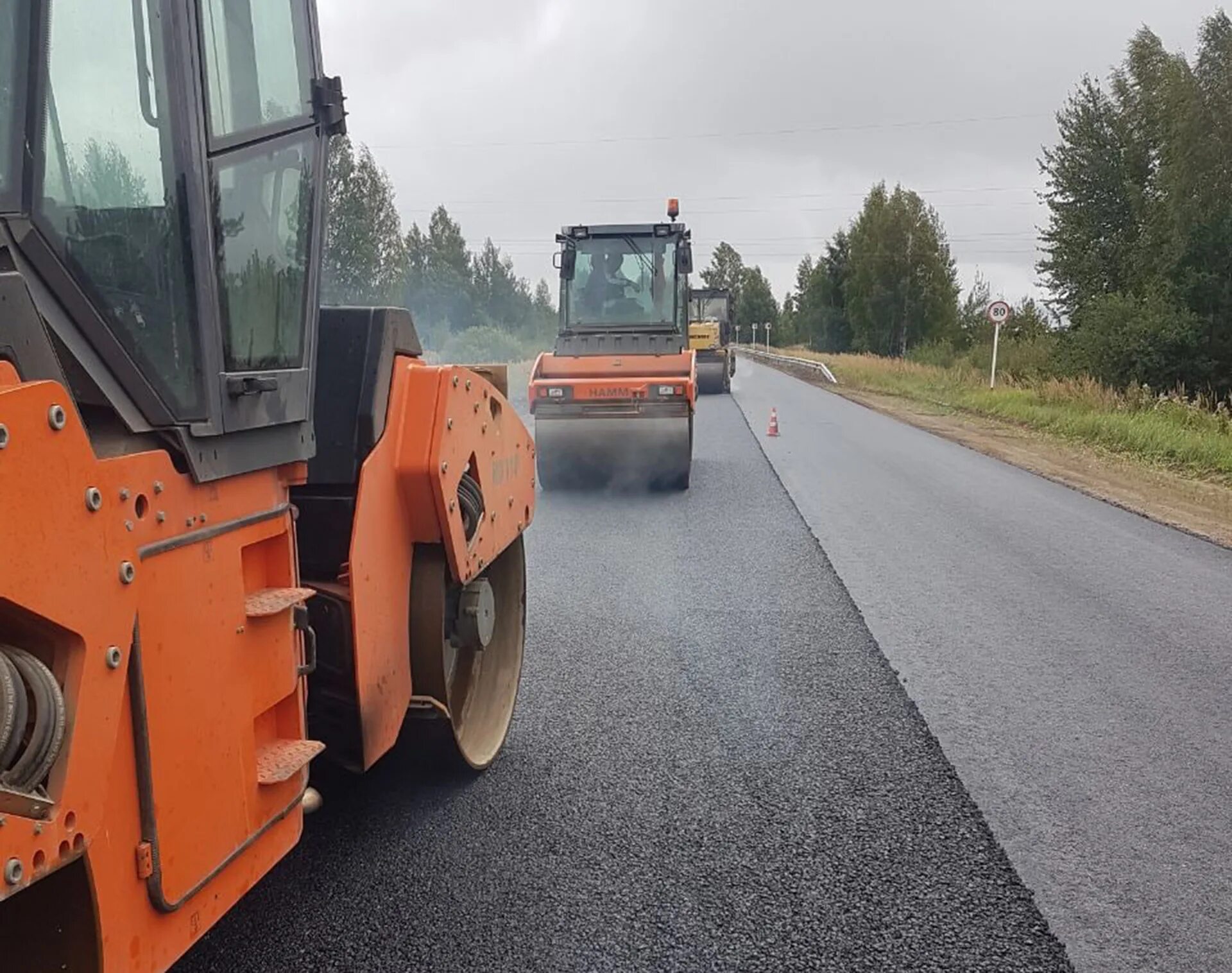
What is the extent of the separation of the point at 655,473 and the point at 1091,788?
6.66 m

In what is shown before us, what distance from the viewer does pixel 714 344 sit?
88.2 feet

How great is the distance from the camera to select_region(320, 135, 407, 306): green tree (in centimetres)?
3459

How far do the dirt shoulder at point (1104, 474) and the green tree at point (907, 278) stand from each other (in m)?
41.6

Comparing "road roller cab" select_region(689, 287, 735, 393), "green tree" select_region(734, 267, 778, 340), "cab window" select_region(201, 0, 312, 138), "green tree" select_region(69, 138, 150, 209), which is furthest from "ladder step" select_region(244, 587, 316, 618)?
"green tree" select_region(734, 267, 778, 340)

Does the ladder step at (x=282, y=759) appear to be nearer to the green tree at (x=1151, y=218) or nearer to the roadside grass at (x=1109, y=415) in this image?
the roadside grass at (x=1109, y=415)

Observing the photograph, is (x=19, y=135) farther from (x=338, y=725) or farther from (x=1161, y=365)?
(x=1161, y=365)

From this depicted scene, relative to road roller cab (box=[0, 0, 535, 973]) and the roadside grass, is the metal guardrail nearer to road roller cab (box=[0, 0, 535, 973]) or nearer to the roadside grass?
the roadside grass

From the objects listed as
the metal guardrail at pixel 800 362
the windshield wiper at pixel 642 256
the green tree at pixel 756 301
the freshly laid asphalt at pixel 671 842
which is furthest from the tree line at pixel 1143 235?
the green tree at pixel 756 301

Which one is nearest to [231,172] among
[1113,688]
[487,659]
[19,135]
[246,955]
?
[19,135]

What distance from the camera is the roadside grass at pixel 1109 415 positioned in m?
13.2

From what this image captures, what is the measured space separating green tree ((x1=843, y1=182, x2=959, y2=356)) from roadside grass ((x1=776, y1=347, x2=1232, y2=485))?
32170 millimetres

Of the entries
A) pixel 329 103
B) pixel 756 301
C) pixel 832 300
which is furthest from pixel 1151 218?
pixel 756 301

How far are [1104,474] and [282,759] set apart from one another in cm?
1174

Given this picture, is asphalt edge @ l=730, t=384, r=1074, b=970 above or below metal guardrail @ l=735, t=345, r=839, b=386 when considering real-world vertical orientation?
above
